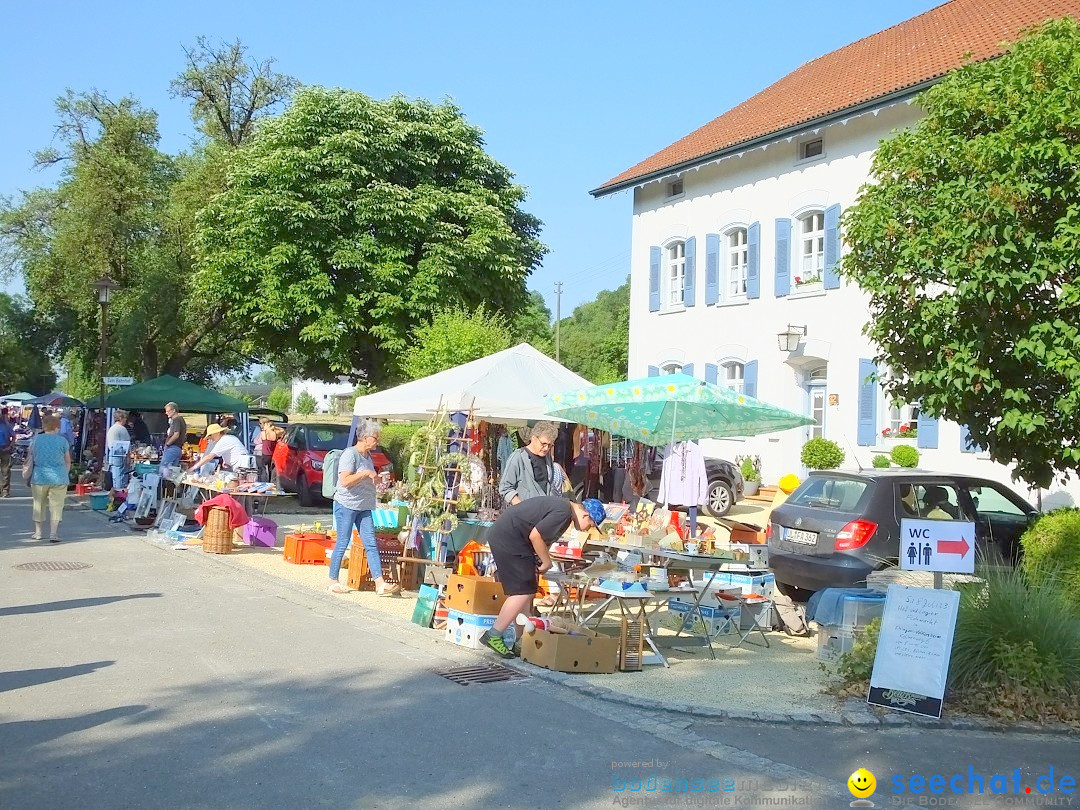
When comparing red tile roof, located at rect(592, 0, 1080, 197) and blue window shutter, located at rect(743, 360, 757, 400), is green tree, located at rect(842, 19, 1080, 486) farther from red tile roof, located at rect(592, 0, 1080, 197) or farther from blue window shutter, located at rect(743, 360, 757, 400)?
blue window shutter, located at rect(743, 360, 757, 400)

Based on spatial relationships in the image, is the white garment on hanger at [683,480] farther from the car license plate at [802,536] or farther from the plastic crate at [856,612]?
the plastic crate at [856,612]

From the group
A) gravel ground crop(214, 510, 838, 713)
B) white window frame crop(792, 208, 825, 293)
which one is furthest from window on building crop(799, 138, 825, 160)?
gravel ground crop(214, 510, 838, 713)

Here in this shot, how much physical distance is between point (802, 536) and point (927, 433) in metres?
10.2

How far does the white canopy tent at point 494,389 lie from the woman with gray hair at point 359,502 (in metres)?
2.38

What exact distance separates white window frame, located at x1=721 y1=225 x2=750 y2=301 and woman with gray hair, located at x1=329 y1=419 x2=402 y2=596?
1469cm

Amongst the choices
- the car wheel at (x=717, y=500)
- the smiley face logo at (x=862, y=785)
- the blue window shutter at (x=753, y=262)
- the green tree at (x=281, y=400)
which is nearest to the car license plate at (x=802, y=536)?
the smiley face logo at (x=862, y=785)

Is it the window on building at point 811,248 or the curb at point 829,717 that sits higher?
the window on building at point 811,248

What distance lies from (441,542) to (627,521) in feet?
7.01

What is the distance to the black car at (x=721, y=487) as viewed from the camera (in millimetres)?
20641

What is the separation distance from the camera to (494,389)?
13727mm

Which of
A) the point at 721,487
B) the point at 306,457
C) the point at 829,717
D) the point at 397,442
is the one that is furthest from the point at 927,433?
the point at 829,717

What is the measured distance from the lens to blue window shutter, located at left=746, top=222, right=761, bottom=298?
23.4 metres

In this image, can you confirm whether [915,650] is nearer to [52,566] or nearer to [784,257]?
[52,566]

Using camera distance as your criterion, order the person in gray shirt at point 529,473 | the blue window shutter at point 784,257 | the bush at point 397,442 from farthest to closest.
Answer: the bush at point 397,442
the blue window shutter at point 784,257
the person in gray shirt at point 529,473
